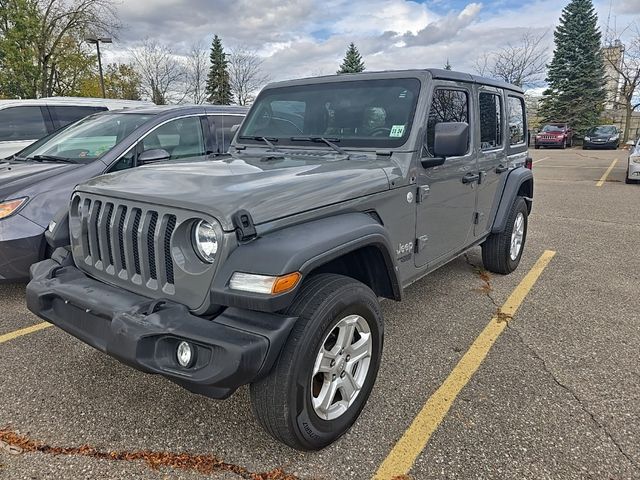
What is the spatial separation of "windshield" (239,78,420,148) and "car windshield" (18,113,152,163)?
188cm

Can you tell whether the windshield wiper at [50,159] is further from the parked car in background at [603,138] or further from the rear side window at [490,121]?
the parked car in background at [603,138]

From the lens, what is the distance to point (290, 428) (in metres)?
2.14

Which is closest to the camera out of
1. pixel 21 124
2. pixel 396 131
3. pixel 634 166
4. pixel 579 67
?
pixel 396 131

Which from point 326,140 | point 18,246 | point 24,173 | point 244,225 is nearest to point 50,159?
point 24,173

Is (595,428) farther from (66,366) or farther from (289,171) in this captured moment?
(66,366)

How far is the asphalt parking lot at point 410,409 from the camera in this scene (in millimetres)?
2293

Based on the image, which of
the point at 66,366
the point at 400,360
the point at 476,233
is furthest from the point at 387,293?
the point at 66,366

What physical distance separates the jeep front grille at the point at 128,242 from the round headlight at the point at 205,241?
0.40 feet

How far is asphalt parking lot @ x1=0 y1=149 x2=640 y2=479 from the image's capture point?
7.52ft

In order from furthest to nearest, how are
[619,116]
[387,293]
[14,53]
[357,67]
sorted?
[357,67], [619,116], [14,53], [387,293]

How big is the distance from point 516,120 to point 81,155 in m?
4.59

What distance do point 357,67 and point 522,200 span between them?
4491 cm

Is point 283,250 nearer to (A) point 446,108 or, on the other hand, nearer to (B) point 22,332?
(A) point 446,108

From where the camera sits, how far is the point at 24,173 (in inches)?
171
